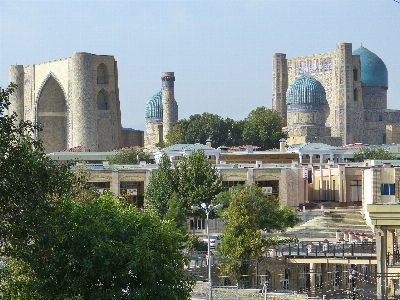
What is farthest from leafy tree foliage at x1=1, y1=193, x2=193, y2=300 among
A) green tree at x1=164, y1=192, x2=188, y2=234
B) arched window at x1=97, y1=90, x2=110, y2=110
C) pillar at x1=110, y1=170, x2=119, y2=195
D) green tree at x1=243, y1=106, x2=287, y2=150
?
arched window at x1=97, y1=90, x2=110, y2=110

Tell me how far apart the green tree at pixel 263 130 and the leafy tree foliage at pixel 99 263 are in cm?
7931

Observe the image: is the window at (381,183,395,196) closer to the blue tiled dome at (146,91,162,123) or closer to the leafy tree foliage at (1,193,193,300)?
the leafy tree foliage at (1,193,193,300)

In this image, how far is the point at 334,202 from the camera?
76.4m

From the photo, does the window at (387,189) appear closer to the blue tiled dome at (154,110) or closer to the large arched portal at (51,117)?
the large arched portal at (51,117)

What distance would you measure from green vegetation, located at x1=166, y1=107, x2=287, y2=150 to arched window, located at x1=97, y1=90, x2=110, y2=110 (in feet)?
25.5

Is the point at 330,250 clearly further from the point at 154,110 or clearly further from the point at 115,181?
the point at 154,110

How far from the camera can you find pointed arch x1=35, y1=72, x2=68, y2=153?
117188 millimetres

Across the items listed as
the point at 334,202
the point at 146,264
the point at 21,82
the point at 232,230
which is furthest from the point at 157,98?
the point at 146,264

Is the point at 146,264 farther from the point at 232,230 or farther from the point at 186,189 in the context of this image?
the point at 186,189

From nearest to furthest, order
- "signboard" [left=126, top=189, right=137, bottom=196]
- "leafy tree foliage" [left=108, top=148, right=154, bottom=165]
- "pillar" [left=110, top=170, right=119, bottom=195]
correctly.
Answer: "pillar" [left=110, top=170, right=119, bottom=195] → "signboard" [left=126, top=189, right=137, bottom=196] → "leafy tree foliage" [left=108, top=148, right=154, bottom=165]

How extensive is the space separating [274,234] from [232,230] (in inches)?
530

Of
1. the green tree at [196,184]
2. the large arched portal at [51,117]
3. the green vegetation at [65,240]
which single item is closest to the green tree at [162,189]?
the green tree at [196,184]

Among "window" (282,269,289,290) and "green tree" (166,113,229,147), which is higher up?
"green tree" (166,113,229,147)

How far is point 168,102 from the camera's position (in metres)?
120
